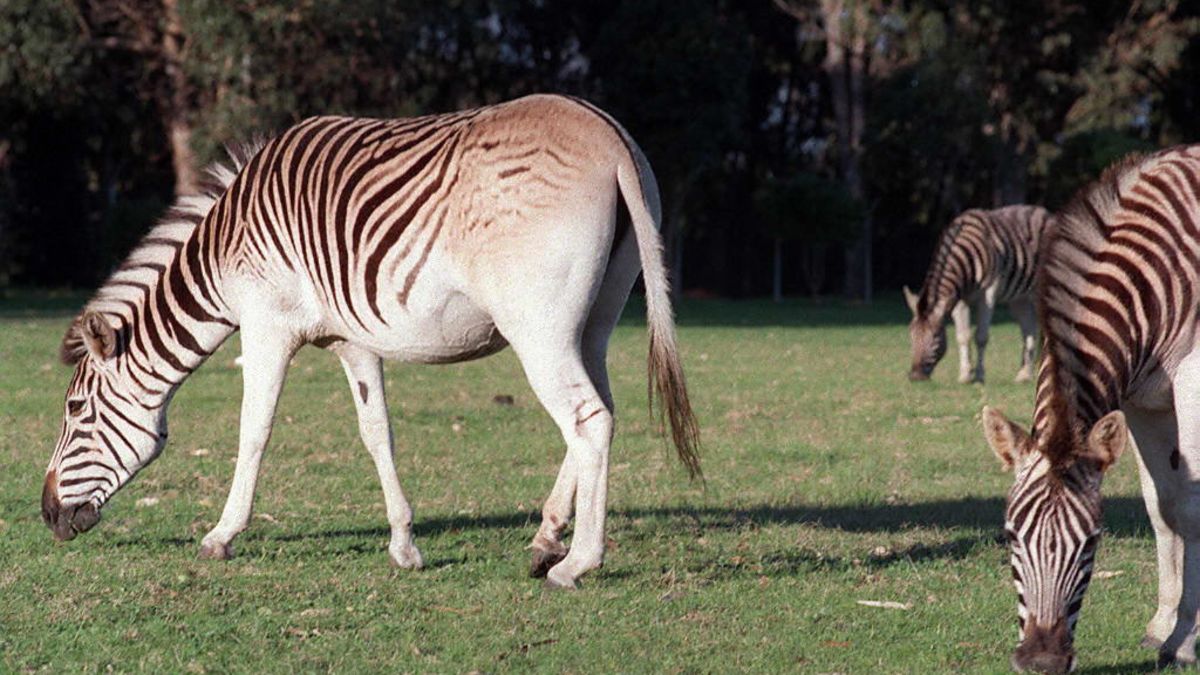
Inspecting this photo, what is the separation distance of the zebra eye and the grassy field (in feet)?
2.34

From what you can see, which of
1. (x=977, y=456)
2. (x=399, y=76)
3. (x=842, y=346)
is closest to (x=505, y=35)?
(x=399, y=76)

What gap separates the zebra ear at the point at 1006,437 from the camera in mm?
5211

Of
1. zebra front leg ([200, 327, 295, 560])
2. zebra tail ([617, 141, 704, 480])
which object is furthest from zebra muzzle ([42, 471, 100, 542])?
zebra tail ([617, 141, 704, 480])

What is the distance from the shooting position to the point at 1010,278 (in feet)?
61.4

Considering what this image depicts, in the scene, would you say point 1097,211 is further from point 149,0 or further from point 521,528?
point 149,0

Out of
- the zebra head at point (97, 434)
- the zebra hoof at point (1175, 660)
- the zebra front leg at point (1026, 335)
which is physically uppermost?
the zebra head at point (97, 434)

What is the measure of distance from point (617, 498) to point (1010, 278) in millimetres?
10505

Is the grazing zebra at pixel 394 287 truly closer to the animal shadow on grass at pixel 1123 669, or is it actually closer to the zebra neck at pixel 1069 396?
the zebra neck at pixel 1069 396

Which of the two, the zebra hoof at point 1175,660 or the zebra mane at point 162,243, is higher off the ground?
the zebra mane at point 162,243

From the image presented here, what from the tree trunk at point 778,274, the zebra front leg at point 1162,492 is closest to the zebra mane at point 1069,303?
the zebra front leg at point 1162,492

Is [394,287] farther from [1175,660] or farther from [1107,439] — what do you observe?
[1175,660]

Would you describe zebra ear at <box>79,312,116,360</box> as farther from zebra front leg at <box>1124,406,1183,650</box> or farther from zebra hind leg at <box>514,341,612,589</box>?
zebra front leg at <box>1124,406,1183,650</box>

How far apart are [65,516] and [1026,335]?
542 inches

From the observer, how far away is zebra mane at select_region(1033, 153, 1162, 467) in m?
5.20
